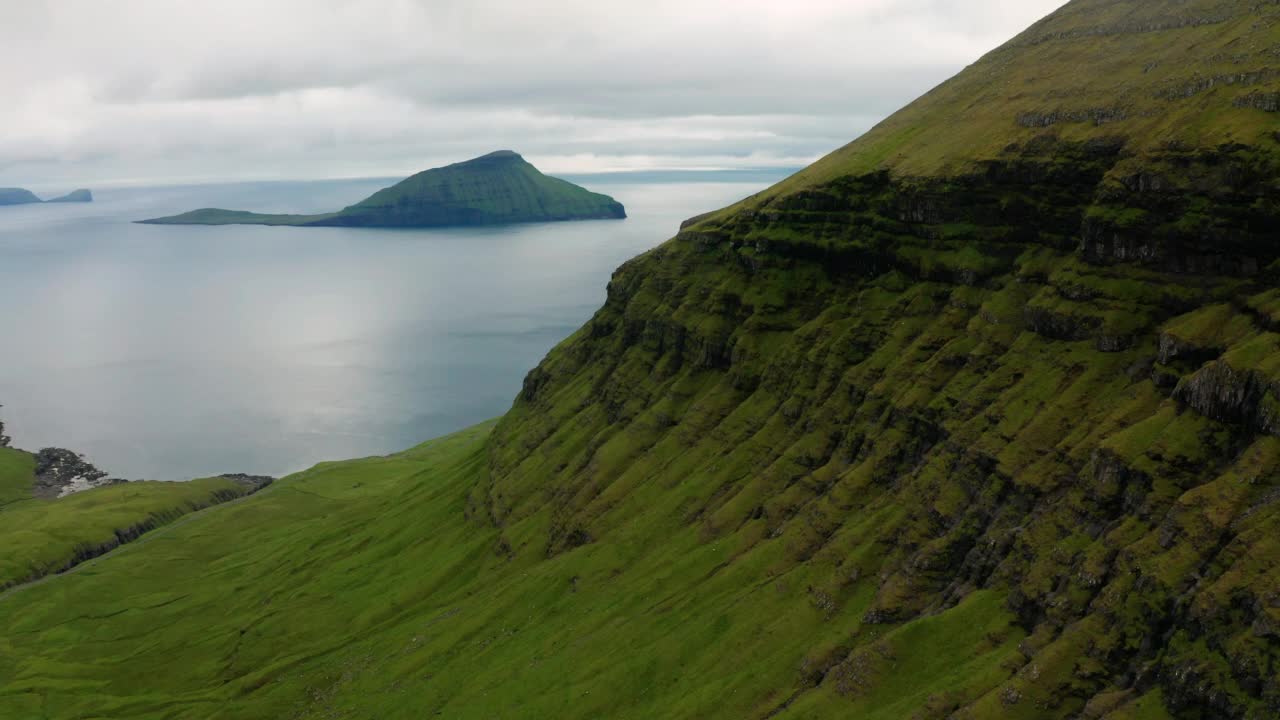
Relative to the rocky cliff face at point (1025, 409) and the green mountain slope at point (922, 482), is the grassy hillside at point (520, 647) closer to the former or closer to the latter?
the green mountain slope at point (922, 482)

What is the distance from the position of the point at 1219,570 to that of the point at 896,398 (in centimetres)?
5864

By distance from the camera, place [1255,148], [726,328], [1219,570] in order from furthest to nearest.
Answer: [726,328]
[1255,148]
[1219,570]

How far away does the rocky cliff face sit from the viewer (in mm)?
79812

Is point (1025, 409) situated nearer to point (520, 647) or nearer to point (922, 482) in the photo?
point (922, 482)

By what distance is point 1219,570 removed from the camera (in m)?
75.7

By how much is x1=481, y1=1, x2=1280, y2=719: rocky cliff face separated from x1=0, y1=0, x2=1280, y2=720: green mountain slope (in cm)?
41

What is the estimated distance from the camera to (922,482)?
382ft

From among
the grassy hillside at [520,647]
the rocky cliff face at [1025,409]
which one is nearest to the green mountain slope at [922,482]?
the rocky cliff face at [1025,409]

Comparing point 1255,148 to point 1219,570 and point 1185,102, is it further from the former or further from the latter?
point 1219,570

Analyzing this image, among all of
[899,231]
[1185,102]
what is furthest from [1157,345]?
[899,231]

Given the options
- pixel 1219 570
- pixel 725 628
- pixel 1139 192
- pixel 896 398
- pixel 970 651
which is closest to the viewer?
pixel 1219 570

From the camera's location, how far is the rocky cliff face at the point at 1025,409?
7981cm

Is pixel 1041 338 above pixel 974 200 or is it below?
below

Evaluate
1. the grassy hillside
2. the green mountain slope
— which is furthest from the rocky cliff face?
the grassy hillside
